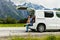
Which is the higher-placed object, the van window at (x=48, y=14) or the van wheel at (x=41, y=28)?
the van window at (x=48, y=14)

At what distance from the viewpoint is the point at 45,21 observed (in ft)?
69.5

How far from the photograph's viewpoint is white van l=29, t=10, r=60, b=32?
2109 centimetres

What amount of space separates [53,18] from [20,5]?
35.4ft

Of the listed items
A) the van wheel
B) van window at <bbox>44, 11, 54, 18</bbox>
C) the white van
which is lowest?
the van wheel

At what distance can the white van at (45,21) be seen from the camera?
21.1 m

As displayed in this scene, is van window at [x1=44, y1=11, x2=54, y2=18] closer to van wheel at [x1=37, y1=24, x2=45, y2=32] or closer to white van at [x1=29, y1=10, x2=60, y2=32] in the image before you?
white van at [x1=29, y1=10, x2=60, y2=32]

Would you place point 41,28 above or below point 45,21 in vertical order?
below

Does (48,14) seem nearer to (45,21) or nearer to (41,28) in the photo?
(45,21)

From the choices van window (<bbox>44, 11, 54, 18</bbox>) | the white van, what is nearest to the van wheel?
the white van

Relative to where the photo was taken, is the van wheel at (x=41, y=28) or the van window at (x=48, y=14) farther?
the van window at (x=48, y=14)

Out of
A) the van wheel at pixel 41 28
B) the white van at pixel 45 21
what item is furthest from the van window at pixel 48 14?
the van wheel at pixel 41 28

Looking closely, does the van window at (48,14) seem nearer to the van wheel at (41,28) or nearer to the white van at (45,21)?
the white van at (45,21)

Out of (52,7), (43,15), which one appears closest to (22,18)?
(52,7)

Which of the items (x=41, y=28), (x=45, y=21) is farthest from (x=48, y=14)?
(x=41, y=28)
